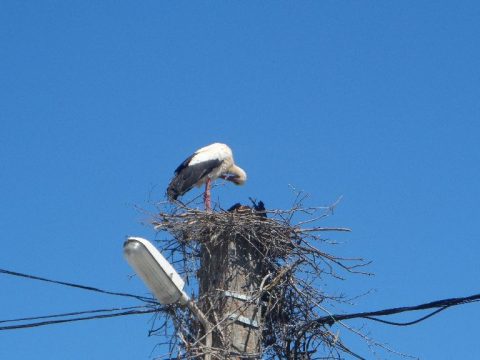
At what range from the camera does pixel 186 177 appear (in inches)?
508

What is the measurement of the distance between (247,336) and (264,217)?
67.5 inches

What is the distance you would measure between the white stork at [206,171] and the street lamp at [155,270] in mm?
6437

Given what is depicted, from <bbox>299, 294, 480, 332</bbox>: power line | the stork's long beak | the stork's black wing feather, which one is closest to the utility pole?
<bbox>299, 294, 480, 332</bbox>: power line

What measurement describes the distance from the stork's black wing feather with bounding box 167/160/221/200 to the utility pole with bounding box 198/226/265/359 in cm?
575

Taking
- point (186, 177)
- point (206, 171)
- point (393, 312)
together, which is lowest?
point (393, 312)

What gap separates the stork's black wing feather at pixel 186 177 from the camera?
502 inches

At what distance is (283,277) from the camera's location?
6961mm

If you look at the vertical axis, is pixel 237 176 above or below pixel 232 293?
above

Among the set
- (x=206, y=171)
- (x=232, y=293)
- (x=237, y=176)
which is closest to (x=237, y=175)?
(x=237, y=176)

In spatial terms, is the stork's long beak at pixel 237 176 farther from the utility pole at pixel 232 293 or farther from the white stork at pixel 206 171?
the utility pole at pixel 232 293

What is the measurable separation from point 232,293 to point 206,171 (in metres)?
6.91

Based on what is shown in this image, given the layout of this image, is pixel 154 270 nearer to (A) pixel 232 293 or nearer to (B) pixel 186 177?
(A) pixel 232 293

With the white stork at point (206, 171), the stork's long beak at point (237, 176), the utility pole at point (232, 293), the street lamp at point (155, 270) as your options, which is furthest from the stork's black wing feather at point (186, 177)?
the street lamp at point (155, 270)

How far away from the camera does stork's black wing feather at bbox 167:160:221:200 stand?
12750 mm
